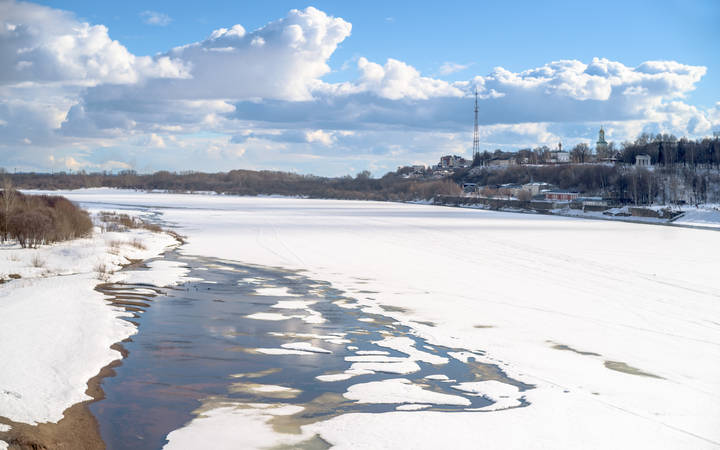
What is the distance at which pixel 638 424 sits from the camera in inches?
284

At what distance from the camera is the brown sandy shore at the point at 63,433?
6227 millimetres

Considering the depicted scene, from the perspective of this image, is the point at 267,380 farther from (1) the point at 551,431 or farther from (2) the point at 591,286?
(2) the point at 591,286

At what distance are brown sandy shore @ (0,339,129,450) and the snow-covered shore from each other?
0.14m

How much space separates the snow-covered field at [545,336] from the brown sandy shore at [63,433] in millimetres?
943

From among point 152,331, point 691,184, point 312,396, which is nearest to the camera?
point 312,396

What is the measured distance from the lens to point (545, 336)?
11.6 metres

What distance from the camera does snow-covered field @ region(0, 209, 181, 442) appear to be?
305 inches

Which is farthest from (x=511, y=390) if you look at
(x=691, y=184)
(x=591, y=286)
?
(x=691, y=184)

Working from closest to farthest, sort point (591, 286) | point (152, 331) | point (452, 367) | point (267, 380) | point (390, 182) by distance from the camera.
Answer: point (267, 380), point (452, 367), point (152, 331), point (591, 286), point (390, 182)

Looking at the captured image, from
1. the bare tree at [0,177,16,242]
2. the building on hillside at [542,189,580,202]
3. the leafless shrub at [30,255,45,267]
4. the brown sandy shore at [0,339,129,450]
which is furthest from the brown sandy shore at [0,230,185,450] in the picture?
the building on hillside at [542,189,580,202]

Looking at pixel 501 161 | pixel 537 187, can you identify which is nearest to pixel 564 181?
pixel 537 187

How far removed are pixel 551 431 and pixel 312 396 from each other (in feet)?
9.72

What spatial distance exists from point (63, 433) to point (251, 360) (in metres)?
A: 3.42

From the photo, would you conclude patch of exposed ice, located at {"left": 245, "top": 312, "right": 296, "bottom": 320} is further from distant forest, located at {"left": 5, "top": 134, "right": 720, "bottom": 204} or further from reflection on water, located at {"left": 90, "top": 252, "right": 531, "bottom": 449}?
distant forest, located at {"left": 5, "top": 134, "right": 720, "bottom": 204}
